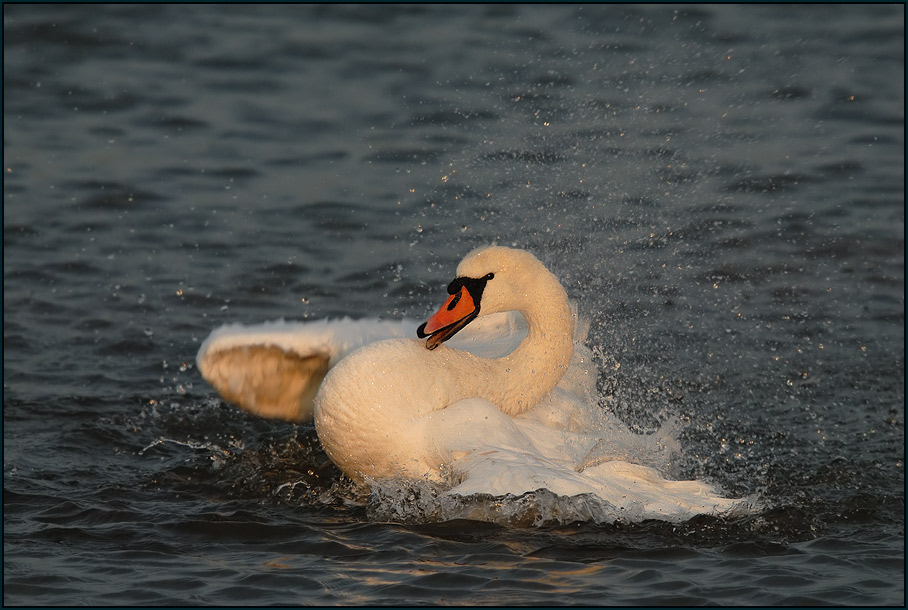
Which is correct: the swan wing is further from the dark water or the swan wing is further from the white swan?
the dark water

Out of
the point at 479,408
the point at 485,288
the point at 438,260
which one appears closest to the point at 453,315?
the point at 485,288

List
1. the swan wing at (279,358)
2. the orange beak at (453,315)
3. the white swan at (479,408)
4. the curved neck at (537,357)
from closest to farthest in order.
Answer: the white swan at (479,408) → the orange beak at (453,315) → the curved neck at (537,357) → the swan wing at (279,358)

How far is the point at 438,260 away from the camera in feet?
32.8

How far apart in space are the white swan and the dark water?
240 millimetres

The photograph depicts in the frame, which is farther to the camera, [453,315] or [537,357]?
[537,357]

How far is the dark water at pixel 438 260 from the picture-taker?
5.81m

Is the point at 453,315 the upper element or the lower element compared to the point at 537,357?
upper

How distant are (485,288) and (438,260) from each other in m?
3.78

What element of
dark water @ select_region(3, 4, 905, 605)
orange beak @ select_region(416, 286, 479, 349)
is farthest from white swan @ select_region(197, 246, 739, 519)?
dark water @ select_region(3, 4, 905, 605)

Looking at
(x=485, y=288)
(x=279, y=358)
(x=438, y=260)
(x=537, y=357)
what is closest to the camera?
(x=485, y=288)

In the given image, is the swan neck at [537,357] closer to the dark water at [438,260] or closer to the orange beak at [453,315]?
the orange beak at [453,315]

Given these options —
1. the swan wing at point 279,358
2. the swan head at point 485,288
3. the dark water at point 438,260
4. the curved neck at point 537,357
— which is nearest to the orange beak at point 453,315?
the swan head at point 485,288

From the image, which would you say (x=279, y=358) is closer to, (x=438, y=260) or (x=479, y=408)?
(x=479, y=408)

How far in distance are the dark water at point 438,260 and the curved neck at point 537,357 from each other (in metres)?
0.67
